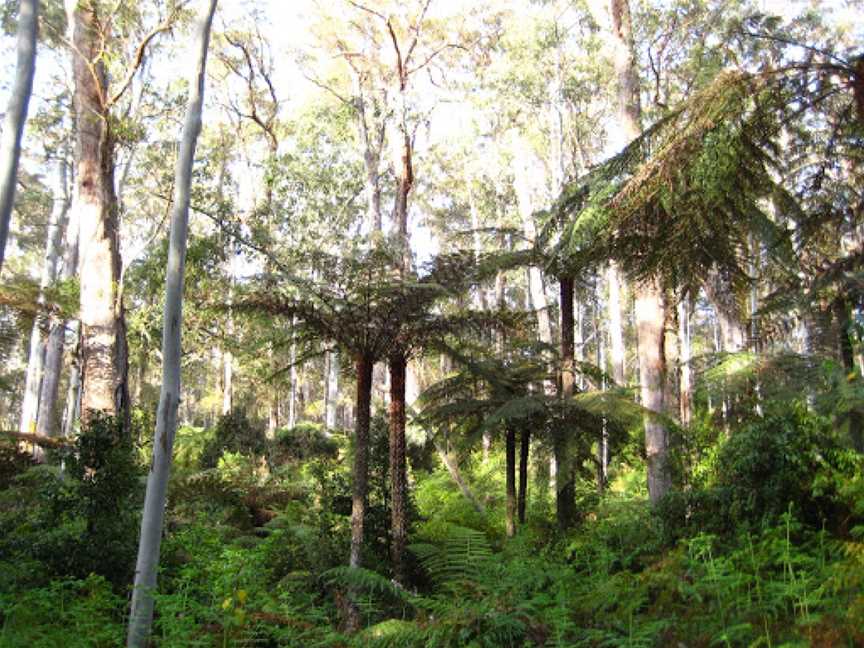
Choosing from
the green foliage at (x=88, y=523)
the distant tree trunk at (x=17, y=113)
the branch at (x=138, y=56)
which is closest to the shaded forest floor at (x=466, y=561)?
the green foliage at (x=88, y=523)

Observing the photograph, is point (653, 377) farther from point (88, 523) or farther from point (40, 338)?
point (40, 338)

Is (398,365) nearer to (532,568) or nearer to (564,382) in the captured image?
(564,382)

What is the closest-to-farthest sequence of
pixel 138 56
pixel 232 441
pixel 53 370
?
1. pixel 138 56
2. pixel 232 441
3. pixel 53 370

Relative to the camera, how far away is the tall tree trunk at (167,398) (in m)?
4.53

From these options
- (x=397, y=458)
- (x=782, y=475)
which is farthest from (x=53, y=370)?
(x=782, y=475)

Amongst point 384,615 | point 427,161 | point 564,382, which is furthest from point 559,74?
point 384,615

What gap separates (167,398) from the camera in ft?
16.2

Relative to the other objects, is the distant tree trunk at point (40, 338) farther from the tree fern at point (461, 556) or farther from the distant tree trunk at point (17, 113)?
the tree fern at point (461, 556)

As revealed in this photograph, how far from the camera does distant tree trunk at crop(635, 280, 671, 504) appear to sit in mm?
7797

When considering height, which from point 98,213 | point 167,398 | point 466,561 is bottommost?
point 466,561

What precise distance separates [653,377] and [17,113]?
6625mm

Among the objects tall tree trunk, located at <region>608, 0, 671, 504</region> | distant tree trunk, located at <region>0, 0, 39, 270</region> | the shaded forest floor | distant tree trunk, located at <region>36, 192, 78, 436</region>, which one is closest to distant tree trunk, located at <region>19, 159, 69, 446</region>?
distant tree trunk, located at <region>36, 192, 78, 436</region>

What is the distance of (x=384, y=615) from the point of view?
620 centimetres

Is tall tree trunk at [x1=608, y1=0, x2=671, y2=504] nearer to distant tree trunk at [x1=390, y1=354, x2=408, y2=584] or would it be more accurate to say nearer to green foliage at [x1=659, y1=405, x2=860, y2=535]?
green foliage at [x1=659, y1=405, x2=860, y2=535]
